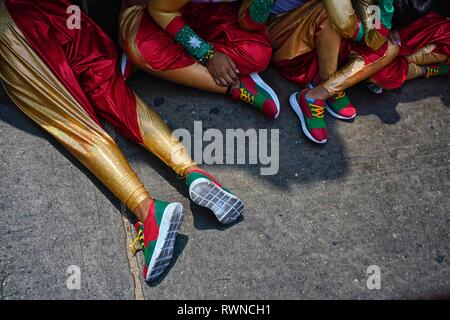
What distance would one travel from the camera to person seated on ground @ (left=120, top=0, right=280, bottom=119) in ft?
7.89

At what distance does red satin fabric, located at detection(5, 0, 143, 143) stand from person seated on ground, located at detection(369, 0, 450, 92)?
1300 mm

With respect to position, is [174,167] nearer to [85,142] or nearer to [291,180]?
[85,142]

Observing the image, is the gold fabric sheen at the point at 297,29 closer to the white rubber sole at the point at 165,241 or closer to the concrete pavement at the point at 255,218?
the concrete pavement at the point at 255,218

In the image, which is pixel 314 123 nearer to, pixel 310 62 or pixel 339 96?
pixel 339 96

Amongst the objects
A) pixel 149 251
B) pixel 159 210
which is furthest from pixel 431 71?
pixel 149 251

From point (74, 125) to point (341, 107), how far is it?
4.31ft

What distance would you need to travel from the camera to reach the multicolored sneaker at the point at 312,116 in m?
Answer: 2.53

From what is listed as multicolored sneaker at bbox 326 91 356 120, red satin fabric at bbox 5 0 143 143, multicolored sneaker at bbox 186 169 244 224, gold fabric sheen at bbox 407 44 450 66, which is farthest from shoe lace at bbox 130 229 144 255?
gold fabric sheen at bbox 407 44 450 66

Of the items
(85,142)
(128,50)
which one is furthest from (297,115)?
(85,142)

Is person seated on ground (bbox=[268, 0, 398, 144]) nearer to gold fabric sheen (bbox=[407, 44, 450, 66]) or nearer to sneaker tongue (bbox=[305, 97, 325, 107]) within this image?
sneaker tongue (bbox=[305, 97, 325, 107])

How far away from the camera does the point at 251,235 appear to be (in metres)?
2.24

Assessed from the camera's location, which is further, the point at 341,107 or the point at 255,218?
the point at 341,107

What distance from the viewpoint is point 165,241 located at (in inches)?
80.0

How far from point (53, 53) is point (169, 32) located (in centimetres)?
53
